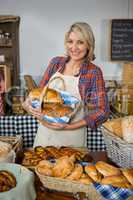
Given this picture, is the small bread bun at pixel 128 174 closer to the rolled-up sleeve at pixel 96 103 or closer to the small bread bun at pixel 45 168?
the small bread bun at pixel 45 168

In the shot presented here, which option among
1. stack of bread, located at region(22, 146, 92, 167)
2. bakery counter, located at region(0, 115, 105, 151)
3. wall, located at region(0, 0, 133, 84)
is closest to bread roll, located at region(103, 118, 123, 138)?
stack of bread, located at region(22, 146, 92, 167)

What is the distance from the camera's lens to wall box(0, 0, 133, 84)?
426cm

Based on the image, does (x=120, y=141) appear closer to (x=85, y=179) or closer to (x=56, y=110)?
(x=85, y=179)

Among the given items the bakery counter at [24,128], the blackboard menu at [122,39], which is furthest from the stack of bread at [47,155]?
the blackboard menu at [122,39]

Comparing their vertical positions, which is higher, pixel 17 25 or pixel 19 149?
pixel 17 25

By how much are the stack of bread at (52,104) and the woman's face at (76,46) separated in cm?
38

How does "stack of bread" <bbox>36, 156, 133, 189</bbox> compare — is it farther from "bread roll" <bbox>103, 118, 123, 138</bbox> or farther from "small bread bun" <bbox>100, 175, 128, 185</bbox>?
"bread roll" <bbox>103, 118, 123, 138</bbox>

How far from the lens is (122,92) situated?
9.40 ft

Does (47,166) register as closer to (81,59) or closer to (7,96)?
(81,59)

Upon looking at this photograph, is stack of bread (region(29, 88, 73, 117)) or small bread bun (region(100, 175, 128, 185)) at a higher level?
stack of bread (region(29, 88, 73, 117))

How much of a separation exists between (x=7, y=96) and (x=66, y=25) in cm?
162

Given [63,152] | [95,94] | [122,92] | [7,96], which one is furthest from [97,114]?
[7,96]

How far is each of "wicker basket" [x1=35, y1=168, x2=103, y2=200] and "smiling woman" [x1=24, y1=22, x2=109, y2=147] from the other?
2.20ft

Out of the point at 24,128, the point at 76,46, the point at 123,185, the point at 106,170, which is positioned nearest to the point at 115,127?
the point at 106,170
